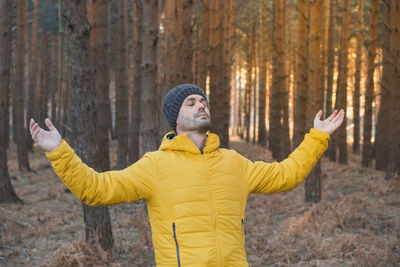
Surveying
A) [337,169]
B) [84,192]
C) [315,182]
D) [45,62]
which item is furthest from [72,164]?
[45,62]

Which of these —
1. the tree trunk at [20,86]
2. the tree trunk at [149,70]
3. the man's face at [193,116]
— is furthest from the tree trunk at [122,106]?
the man's face at [193,116]

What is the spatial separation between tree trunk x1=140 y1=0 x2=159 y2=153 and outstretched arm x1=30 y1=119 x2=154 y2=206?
5.71 meters

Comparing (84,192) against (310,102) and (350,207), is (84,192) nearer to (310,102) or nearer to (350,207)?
(350,207)

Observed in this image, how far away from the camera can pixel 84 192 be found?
2.43 meters

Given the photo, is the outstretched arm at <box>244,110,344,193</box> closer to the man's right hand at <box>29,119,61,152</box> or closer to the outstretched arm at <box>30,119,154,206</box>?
the outstretched arm at <box>30,119,154,206</box>

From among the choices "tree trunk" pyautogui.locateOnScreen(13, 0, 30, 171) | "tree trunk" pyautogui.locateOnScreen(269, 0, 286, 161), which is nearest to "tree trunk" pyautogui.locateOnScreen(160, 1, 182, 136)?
"tree trunk" pyautogui.locateOnScreen(269, 0, 286, 161)

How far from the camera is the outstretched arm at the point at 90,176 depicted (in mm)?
2352

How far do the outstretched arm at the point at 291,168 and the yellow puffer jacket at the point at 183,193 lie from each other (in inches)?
4.9

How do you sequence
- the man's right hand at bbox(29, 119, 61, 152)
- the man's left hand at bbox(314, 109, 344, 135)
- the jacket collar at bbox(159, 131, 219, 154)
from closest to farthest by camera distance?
the man's right hand at bbox(29, 119, 61, 152), the jacket collar at bbox(159, 131, 219, 154), the man's left hand at bbox(314, 109, 344, 135)

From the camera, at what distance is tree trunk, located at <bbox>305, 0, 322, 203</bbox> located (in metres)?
8.91

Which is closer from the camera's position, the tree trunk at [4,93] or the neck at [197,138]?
the neck at [197,138]

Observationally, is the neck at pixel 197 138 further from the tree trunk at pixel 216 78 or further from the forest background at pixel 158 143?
the tree trunk at pixel 216 78

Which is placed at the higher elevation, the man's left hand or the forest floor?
the man's left hand

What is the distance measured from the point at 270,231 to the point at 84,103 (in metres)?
3.78
